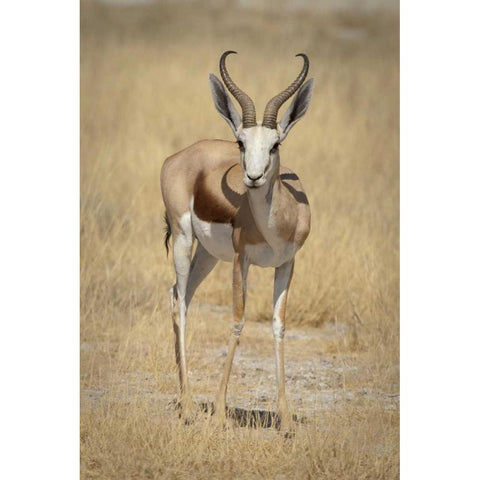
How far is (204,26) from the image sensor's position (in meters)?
6.85

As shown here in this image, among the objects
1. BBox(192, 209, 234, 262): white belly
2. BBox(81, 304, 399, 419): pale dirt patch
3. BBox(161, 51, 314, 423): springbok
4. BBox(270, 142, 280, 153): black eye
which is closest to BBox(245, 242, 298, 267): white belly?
BBox(161, 51, 314, 423): springbok

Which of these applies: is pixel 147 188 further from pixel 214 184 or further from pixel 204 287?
pixel 214 184

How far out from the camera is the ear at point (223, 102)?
5.64 metres

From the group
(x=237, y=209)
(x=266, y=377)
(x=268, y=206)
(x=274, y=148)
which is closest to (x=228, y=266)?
(x=266, y=377)

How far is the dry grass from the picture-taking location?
5793mm

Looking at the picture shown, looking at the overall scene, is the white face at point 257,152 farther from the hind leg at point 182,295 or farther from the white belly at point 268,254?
the hind leg at point 182,295

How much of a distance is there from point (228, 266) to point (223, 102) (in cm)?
246

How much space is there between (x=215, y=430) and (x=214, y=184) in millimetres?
1196

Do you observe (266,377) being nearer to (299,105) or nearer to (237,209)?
(237,209)

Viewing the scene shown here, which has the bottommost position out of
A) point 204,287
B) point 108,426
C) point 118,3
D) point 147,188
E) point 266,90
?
point 108,426

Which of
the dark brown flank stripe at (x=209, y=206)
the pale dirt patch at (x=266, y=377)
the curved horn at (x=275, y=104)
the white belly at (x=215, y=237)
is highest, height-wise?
the curved horn at (x=275, y=104)

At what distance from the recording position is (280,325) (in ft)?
19.3

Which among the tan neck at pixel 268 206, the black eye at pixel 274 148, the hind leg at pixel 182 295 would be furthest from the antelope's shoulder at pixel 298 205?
the hind leg at pixel 182 295

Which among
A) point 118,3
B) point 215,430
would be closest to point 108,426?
point 215,430
